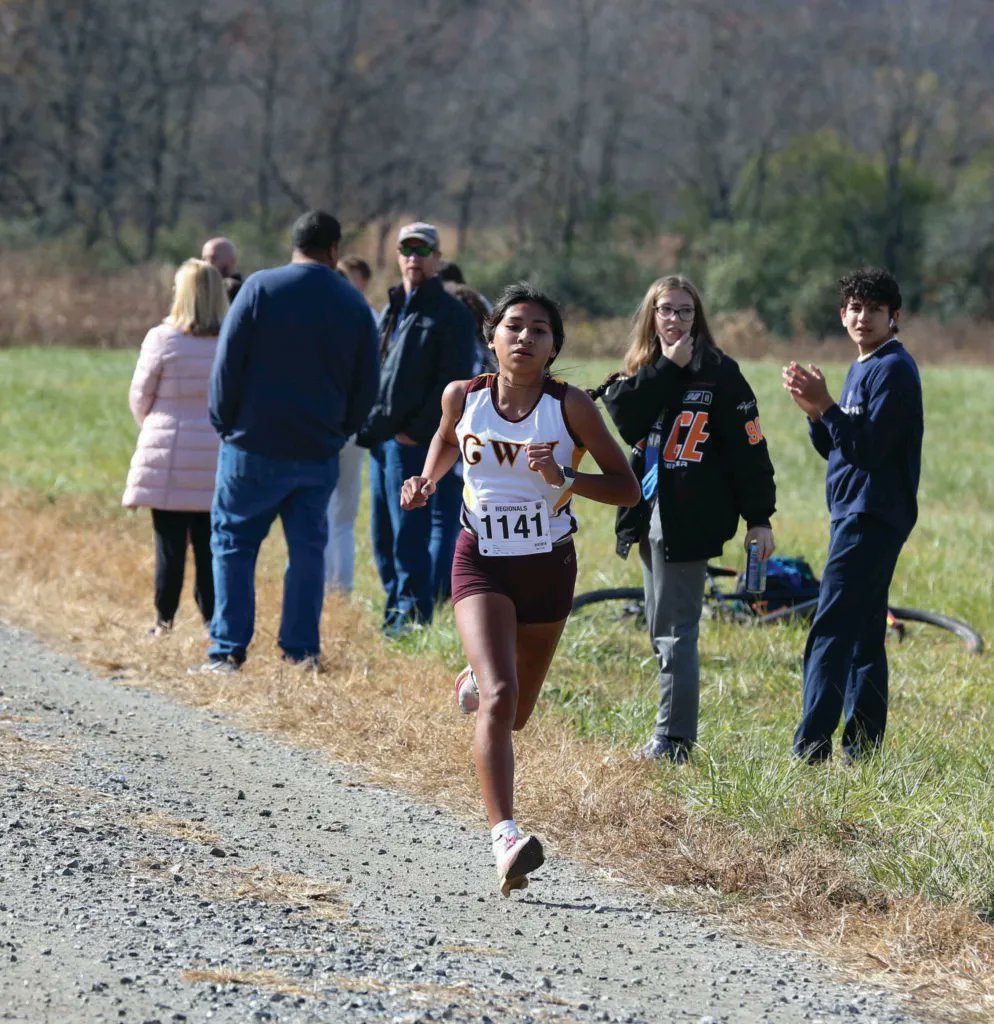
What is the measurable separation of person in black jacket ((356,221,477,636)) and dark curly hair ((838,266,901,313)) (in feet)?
8.96

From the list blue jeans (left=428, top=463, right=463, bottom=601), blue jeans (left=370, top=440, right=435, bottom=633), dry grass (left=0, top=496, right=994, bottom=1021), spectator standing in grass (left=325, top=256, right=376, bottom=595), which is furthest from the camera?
spectator standing in grass (left=325, top=256, right=376, bottom=595)

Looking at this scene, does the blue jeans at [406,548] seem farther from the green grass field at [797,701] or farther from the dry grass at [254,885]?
the dry grass at [254,885]

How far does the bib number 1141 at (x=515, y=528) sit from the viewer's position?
5383 millimetres

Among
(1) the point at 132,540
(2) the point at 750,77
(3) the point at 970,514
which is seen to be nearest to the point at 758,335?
(2) the point at 750,77

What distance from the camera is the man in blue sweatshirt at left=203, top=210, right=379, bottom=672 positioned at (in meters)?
8.06

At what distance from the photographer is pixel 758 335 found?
2079 inches

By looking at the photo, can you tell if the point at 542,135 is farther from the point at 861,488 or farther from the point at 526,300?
the point at 526,300

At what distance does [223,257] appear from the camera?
9.79 meters

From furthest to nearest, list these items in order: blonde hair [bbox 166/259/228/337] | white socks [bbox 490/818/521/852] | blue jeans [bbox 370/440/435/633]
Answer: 1. blue jeans [bbox 370/440/435/633]
2. blonde hair [bbox 166/259/228/337]
3. white socks [bbox 490/818/521/852]

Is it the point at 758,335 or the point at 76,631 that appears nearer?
the point at 76,631

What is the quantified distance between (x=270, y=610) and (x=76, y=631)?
1.07 meters

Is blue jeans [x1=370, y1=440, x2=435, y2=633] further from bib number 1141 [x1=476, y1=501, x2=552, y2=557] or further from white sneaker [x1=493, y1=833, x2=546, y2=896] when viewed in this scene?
white sneaker [x1=493, y1=833, x2=546, y2=896]

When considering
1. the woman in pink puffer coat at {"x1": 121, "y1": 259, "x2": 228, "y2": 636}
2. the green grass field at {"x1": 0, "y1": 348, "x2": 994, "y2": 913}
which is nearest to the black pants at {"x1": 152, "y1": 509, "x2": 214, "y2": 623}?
the woman in pink puffer coat at {"x1": 121, "y1": 259, "x2": 228, "y2": 636}

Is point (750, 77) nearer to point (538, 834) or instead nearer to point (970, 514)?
point (970, 514)
